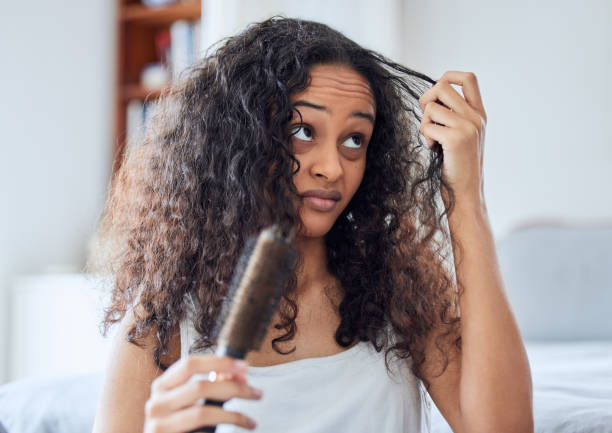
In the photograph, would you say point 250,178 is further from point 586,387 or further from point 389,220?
point 586,387

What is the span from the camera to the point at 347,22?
2.06m

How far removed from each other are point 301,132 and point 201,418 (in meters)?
0.42

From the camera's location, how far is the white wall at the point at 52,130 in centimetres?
221

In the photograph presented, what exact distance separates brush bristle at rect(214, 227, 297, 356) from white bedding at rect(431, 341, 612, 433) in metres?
0.55

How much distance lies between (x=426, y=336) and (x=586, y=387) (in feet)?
1.17

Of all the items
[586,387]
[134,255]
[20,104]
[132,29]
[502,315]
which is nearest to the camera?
[502,315]

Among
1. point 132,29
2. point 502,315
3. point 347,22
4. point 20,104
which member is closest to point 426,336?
point 502,315

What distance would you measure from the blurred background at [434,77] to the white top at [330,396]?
121cm

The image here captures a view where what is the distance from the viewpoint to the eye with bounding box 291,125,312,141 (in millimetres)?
848

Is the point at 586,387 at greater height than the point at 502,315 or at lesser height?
lesser

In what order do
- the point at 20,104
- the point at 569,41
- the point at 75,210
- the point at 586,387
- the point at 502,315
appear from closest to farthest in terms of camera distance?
the point at 502,315 → the point at 586,387 → the point at 569,41 → the point at 20,104 → the point at 75,210

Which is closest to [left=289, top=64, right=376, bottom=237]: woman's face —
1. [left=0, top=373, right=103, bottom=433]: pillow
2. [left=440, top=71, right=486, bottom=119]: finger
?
[left=440, top=71, right=486, bottom=119]: finger

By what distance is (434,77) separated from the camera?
218cm

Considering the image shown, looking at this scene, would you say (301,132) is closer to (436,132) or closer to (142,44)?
(436,132)
